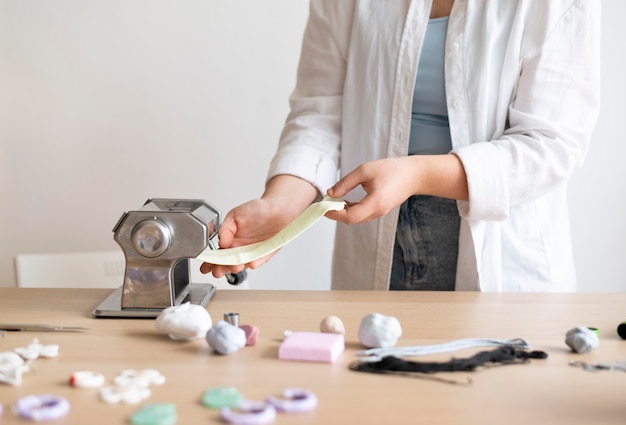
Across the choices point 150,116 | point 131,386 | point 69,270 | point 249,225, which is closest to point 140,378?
point 131,386

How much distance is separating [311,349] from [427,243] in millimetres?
521

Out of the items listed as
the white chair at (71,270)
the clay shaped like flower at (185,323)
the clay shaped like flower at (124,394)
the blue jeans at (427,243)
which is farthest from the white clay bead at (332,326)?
the white chair at (71,270)

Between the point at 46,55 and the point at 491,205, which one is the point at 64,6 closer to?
the point at 46,55

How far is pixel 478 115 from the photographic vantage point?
3.83ft

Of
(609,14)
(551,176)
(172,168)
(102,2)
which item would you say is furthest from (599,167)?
(102,2)

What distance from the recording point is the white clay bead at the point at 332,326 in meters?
0.83

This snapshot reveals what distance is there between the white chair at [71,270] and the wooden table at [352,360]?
2.05ft

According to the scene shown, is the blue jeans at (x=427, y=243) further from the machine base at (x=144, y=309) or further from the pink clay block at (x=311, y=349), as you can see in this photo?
the pink clay block at (x=311, y=349)

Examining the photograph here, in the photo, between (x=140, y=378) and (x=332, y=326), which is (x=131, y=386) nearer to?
(x=140, y=378)

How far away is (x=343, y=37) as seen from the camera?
4.30 feet

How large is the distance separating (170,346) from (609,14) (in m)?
1.56

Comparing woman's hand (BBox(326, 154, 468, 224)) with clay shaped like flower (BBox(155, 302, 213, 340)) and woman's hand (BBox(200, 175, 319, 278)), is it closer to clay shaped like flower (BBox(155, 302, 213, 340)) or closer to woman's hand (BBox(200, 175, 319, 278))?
woman's hand (BBox(200, 175, 319, 278))

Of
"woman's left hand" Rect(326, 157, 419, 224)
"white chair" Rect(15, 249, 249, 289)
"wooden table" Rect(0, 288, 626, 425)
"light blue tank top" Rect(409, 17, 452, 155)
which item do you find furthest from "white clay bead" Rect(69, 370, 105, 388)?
"white chair" Rect(15, 249, 249, 289)

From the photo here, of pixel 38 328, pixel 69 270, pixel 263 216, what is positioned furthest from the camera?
pixel 69 270
